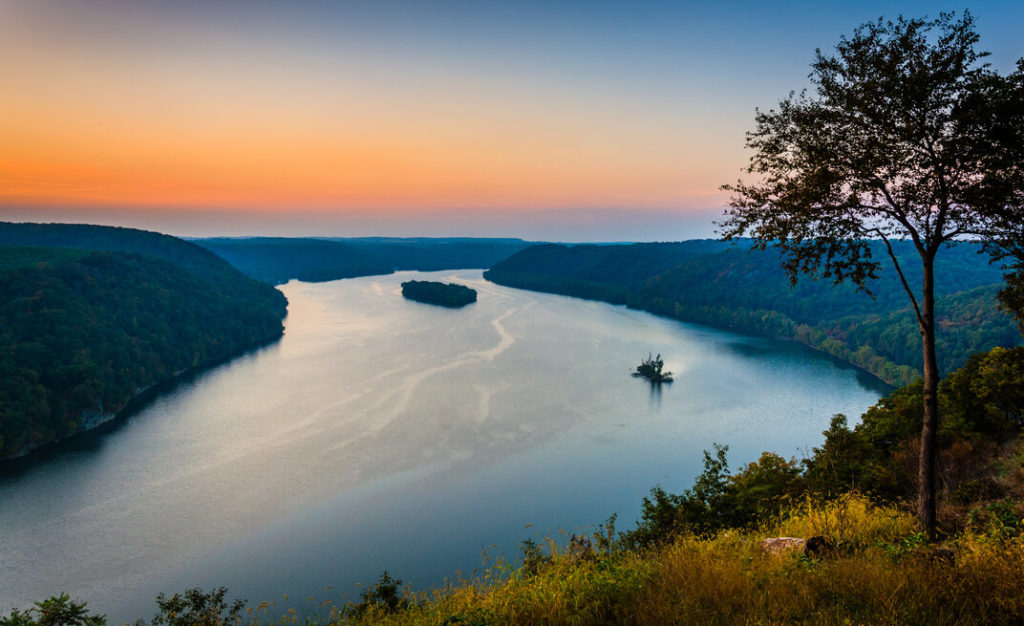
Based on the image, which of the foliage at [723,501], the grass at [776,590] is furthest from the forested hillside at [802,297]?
the grass at [776,590]

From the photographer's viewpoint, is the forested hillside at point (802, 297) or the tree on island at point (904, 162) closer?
the tree on island at point (904, 162)

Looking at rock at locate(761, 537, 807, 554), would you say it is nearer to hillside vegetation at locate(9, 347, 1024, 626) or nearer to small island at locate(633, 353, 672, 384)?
hillside vegetation at locate(9, 347, 1024, 626)

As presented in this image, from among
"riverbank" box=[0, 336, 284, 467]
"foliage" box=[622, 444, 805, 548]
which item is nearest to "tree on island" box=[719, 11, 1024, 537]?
"foliage" box=[622, 444, 805, 548]

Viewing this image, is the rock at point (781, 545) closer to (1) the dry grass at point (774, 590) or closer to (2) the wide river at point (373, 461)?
(1) the dry grass at point (774, 590)

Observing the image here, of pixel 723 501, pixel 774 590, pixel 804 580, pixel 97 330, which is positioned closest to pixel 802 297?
pixel 723 501

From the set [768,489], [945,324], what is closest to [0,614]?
[768,489]

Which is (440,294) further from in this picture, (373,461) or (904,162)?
(904,162)

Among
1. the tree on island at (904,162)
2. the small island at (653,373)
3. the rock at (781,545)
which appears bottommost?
the small island at (653,373)

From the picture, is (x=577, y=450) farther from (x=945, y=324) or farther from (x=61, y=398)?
(x=945, y=324)
